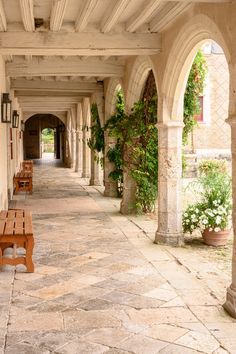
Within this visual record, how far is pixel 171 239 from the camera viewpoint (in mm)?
6293

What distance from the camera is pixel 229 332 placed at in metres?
3.45

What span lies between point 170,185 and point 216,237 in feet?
3.01

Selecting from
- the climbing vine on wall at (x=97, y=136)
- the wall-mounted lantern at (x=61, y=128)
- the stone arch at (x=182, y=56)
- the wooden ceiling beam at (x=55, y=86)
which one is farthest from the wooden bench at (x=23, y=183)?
the wall-mounted lantern at (x=61, y=128)

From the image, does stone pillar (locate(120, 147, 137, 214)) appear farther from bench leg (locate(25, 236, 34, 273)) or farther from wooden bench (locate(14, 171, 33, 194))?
bench leg (locate(25, 236, 34, 273))

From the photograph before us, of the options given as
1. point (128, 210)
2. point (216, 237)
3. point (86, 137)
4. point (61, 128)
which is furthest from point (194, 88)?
point (61, 128)

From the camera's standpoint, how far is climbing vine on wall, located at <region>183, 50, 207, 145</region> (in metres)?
7.24

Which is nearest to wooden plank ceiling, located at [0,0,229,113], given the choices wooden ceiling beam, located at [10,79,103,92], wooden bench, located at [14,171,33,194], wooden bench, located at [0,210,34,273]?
wooden bench, located at [0,210,34,273]

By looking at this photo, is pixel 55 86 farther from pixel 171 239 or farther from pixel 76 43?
pixel 171 239

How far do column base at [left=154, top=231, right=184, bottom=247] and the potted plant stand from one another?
0.77ft

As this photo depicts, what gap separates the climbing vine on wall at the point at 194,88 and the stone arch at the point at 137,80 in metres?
0.69

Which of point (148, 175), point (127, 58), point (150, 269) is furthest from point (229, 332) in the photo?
point (127, 58)

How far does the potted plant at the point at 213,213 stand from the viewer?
20.6ft

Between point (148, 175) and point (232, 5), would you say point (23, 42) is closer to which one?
point (232, 5)

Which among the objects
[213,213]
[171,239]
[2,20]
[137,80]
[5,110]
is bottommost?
[171,239]
